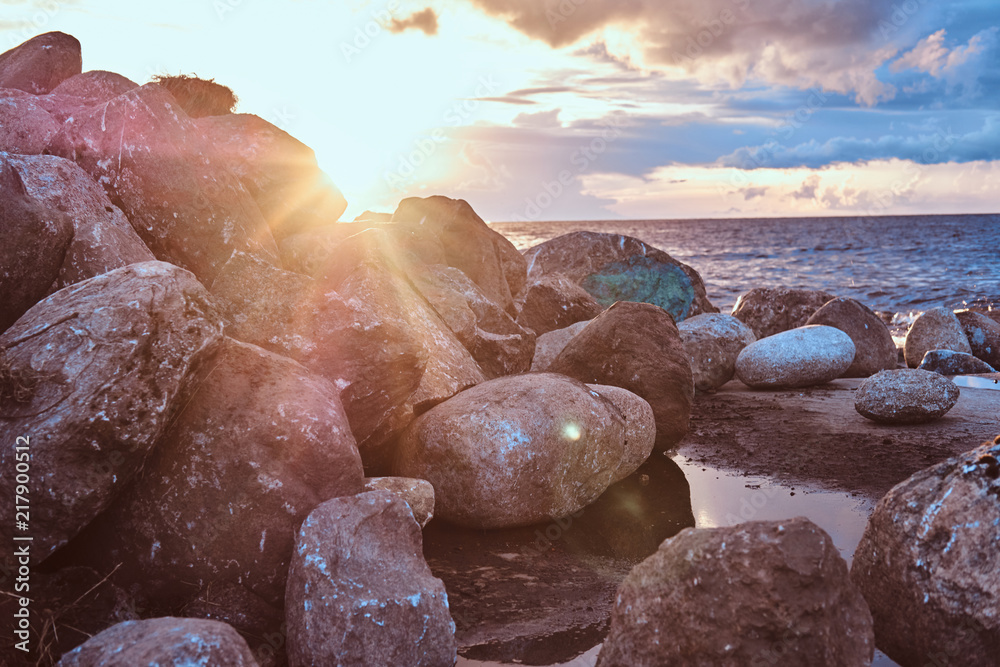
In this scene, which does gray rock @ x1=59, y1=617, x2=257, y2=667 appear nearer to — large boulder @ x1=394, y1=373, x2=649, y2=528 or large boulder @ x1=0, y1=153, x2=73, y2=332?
large boulder @ x1=394, y1=373, x2=649, y2=528

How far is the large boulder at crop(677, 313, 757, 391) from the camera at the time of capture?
10.6m

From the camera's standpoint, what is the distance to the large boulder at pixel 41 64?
8.08m

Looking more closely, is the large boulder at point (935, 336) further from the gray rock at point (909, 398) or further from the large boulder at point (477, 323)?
the large boulder at point (477, 323)

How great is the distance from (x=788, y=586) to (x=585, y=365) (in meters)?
4.73

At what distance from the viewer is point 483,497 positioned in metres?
5.57

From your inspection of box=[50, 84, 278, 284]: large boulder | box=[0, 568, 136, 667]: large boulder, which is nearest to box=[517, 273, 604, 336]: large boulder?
box=[50, 84, 278, 284]: large boulder

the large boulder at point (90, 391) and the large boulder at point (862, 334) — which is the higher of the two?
the large boulder at point (90, 391)

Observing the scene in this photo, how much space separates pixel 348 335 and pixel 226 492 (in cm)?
154

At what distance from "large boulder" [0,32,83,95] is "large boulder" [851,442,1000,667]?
9.03m

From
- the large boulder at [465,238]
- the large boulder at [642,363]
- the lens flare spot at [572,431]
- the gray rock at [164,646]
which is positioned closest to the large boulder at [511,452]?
the lens flare spot at [572,431]

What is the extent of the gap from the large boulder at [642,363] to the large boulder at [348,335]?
2.30 m

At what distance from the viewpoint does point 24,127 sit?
627 cm

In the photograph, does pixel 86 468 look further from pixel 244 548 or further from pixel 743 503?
pixel 743 503

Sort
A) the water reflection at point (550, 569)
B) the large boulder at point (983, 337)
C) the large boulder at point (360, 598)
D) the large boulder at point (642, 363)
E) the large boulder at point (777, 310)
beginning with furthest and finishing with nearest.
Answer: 1. the large boulder at point (777, 310)
2. the large boulder at point (983, 337)
3. the large boulder at point (642, 363)
4. the water reflection at point (550, 569)
5. the large boulder at point (360, 598)
